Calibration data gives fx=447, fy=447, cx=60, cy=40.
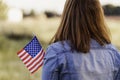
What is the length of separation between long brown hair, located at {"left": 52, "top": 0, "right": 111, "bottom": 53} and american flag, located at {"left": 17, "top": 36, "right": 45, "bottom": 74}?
5.13ft

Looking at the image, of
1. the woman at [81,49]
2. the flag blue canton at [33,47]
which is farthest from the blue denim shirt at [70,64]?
the flag blue canton at [33,47]

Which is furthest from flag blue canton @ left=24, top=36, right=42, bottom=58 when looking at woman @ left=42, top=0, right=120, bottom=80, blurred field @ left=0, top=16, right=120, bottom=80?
blurred field @ left=0, top=16, right=120, bottom=80

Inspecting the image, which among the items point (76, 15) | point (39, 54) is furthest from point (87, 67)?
point (39, 54)

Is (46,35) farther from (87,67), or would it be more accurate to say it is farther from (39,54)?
(87,67)

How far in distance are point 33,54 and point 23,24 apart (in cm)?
242

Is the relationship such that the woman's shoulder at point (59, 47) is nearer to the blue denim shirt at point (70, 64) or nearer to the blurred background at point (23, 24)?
the blue denim shirt at point (70, 64)

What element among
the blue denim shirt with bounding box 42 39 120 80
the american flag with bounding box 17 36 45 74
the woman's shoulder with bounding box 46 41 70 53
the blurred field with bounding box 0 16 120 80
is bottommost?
the blurred field with bounding box 0 16 120 80

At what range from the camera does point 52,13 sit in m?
6.34

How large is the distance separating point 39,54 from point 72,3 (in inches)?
62.8

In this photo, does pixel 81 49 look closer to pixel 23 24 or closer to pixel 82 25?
pixel 82 25

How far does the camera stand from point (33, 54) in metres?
3.84

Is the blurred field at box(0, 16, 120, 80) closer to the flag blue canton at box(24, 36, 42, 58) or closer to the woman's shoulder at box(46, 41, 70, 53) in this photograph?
the flag blue canton at box(24, 36, 42, 58)

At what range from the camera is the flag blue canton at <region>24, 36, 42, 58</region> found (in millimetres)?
3690

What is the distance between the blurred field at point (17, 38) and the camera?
616cm
